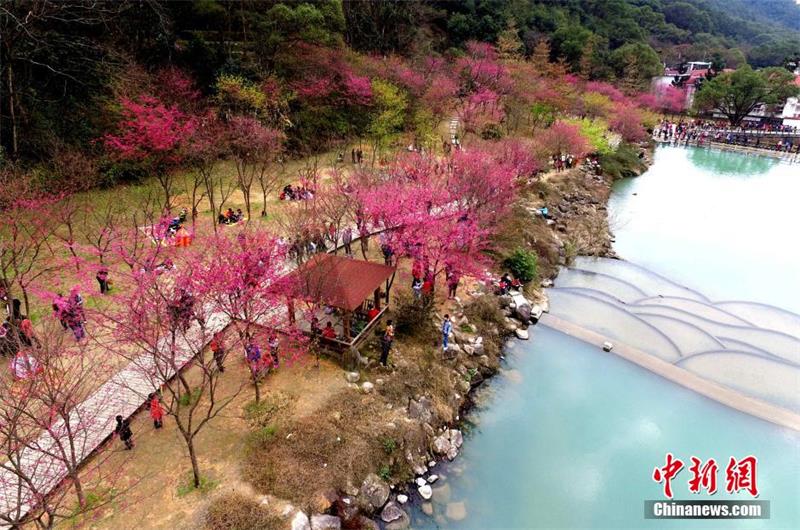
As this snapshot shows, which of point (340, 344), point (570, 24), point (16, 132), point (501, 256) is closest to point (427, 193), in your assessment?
point (501, 256)

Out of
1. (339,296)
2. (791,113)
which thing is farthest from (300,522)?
(791,113)

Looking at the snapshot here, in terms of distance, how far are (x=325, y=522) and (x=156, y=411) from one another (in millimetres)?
4732

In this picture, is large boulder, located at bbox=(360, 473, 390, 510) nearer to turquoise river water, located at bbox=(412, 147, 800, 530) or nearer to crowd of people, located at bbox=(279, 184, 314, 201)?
turquoise river water, located at bbox=(412, 147, 800, 530)

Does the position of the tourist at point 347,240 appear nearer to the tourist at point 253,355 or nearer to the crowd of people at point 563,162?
the tourist at point 253,355

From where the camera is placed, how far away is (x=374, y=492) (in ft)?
36.5

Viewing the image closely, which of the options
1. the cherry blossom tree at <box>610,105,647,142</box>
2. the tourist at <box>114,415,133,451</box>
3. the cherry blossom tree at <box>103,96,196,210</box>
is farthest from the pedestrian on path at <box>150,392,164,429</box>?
the cherry blossom tree at <box>610,105,647,142</box>

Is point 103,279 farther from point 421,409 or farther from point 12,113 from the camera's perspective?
point 12,113

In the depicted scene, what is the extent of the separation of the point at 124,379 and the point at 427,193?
40.7 ft

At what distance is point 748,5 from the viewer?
156625 mm

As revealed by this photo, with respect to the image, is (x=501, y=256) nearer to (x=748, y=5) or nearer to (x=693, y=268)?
(x=693, y=268)

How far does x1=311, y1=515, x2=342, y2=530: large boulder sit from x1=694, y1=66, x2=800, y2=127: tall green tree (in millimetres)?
73706

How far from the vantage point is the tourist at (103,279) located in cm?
1559

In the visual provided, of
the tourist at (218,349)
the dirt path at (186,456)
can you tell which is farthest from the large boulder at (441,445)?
the tourist at (218,349)

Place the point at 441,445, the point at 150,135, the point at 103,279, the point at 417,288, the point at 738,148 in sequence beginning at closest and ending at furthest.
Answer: the point at 441,445
the point at 103,279
the point at 417,288
the point at 150,135
the point at 738,148
